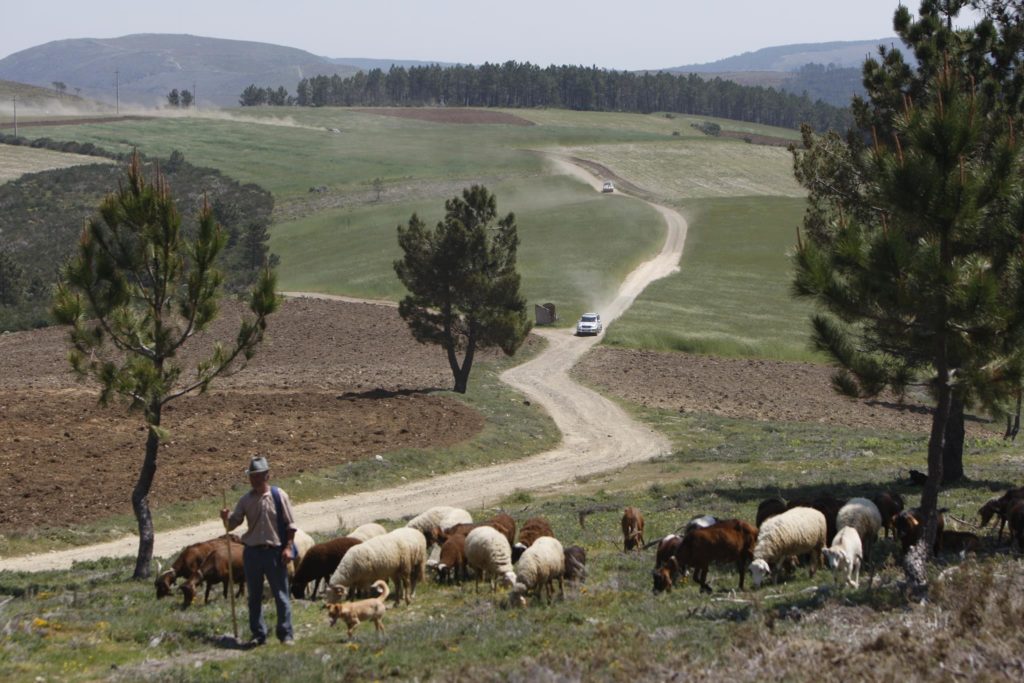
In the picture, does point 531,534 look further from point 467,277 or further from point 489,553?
point 467,277

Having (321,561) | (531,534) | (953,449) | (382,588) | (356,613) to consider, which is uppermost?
(356,613)

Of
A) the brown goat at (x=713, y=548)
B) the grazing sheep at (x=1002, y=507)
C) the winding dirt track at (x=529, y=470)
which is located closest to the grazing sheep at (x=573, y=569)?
the brown goat at (x=713, y=548)

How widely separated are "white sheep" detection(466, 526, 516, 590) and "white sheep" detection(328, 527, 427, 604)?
921mm

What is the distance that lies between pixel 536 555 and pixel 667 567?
2099mm

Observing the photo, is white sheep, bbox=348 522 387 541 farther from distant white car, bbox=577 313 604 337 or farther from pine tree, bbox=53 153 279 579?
distant white car, bbox=577 313 604 337

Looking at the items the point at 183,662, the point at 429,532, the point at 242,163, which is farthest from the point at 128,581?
the point at 242,163

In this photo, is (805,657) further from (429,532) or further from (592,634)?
(429,532)

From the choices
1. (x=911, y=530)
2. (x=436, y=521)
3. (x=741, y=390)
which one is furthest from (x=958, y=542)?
(x=741, y=390)

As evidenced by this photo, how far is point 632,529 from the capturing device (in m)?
22.2

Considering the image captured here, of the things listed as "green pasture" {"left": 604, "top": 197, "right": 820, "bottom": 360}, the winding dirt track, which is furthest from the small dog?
"green pasture" {"left": 604, "top": 197, "right": 820, "bottom": 360}

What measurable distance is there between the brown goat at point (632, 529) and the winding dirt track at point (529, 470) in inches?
366

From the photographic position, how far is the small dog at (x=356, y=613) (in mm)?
14961

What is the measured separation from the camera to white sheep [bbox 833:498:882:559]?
1936 centimetres

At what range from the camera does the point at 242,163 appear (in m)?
154
